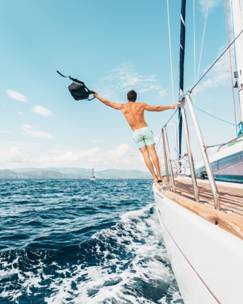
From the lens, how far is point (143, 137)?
198 inches

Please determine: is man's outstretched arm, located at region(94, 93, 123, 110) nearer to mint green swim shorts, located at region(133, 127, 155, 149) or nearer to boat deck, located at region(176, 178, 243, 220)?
mint green swim shorts, located at region(133, 127, 155, 149)

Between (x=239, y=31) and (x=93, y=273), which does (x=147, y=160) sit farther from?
(x=239, y=31)

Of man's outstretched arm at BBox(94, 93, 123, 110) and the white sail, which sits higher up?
the white sail

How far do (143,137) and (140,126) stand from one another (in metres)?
0.22

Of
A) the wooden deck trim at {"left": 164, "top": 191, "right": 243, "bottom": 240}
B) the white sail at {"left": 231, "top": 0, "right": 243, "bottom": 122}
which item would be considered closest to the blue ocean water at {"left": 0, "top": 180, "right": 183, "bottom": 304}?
the wooden deck trim at {"left": 164, "top": 191, "right": 243, "bottom": 240}

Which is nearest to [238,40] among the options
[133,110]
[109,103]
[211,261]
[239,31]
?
[239,31]

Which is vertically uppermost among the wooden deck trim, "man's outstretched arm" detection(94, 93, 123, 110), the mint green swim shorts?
"man's outstretched arm" detection(94, 93, 123, 110)

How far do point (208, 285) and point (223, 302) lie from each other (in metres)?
0.24

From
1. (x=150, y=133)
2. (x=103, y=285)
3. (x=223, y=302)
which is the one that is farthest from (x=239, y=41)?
(x=223, y=302)

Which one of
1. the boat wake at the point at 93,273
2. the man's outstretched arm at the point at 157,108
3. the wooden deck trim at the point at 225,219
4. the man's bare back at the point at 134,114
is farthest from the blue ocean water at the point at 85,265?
the man's outstretched arm at the point at 157,108

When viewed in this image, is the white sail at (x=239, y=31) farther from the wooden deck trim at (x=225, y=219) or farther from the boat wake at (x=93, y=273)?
the wooden deck trim at (x=225, y=219)

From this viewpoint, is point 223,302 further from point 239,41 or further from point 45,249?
point 239,41

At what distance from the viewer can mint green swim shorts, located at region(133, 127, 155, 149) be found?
501cm

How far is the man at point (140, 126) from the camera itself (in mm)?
4910
